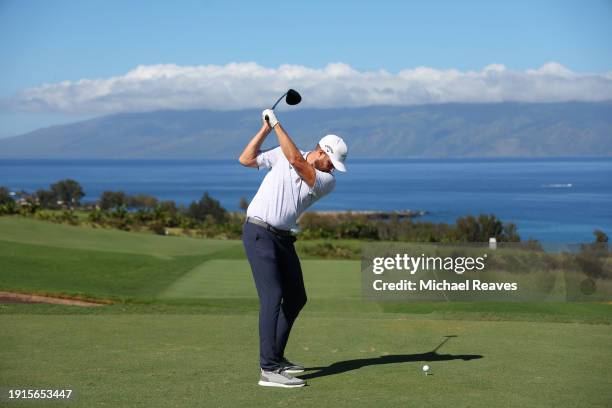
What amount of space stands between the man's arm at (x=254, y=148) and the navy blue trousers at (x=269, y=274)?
1.67ft

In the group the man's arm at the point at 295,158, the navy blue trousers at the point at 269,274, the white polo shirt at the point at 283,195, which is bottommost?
the navy blue trousers at the point at 269,274

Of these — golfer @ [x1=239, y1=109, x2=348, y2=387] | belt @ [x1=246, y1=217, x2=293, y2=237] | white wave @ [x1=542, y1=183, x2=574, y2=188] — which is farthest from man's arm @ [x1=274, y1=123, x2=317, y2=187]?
white wave @ [x1=542, y1=183, x2=574, y2=188]

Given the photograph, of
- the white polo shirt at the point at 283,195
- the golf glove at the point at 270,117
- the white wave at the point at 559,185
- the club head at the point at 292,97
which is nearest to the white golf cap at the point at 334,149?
the white polo shirt at the point at 283,195

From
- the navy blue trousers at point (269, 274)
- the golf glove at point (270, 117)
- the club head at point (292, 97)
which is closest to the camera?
the golf glove at point (270, 117)

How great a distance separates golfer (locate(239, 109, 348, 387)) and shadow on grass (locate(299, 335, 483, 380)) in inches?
11.4

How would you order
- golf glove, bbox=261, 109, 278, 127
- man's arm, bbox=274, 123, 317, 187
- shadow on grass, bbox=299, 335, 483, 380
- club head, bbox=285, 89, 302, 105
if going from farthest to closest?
1. club head, bbox=285, 89, 302, 105
2. shadow on grass, bbox=299, 335, 483, 380
3. golf glove, bbox=261, 109, 278, 127
4. man's arm, bbox=274, 123, 317, 187

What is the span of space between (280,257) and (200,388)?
129 cm

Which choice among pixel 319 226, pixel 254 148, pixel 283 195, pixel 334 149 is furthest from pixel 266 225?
pixel 319 226

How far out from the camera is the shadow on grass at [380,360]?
7.35m

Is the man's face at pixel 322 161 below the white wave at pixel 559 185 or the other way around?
below

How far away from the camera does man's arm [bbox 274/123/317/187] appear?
21.6ft

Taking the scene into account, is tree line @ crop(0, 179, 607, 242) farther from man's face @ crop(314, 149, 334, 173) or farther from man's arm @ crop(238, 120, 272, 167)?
man's arm @ crop(238, 120, 272, 167)

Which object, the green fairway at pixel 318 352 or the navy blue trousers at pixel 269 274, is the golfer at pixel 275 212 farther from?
Answer: the green fairway at pixel 318 352

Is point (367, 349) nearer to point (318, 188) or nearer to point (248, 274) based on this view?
point (318, 188)
